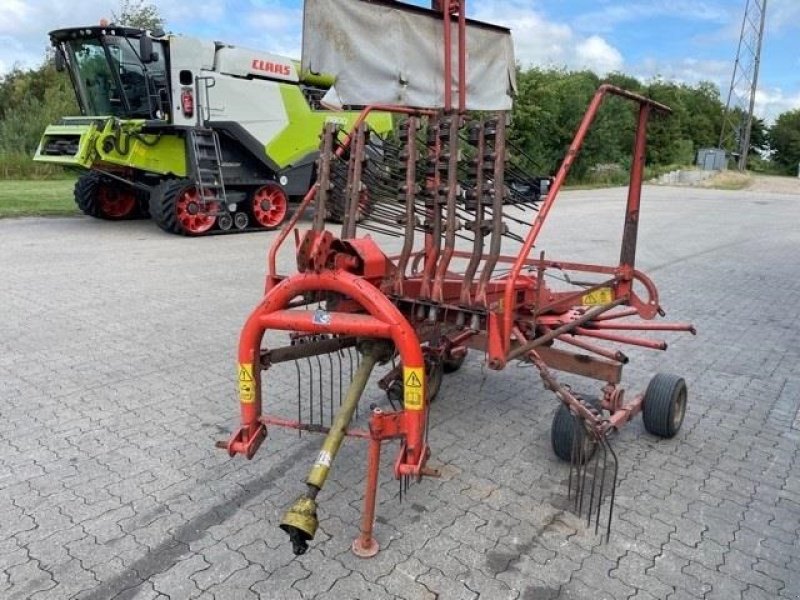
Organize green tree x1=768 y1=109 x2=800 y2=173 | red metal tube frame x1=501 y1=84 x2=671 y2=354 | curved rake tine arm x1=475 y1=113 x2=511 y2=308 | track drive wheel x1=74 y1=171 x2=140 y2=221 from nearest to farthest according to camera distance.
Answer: red metal tube frame x1=501 y1=84 x2=671 y2=354, curved rake tine arm x1=475 y1=113 x2=511 y2=308, track drive wheel x1=74 y1=171 x2=140 y2=221, green tree x1=768 y1=109 x2=800 y2=173

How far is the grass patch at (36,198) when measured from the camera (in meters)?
14.4

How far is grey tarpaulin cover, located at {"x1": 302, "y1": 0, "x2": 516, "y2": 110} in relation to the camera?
419cm

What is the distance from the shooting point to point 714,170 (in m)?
46.1

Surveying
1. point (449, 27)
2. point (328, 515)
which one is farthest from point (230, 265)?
point (328, 515)

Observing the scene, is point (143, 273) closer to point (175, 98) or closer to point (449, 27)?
point (175, 98)

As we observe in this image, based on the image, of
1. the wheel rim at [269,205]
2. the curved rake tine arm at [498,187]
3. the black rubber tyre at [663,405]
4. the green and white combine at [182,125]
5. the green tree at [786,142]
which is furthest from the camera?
the green tree at [786,142]

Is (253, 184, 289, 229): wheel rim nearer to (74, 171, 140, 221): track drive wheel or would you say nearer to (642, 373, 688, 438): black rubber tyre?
(74, 171, 140, 221): track drive wheel

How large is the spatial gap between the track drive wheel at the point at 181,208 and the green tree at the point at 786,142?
65030 millimetres

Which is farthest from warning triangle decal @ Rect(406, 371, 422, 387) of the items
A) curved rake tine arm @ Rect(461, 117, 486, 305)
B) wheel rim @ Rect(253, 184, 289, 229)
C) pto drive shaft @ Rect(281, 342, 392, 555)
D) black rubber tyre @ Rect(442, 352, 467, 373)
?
wheel rim @ Rect(253, 184, 289, 229)

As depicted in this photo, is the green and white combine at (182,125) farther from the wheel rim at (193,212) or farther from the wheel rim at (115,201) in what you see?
the wheel rim at (115,201)

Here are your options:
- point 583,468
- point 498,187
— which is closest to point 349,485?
point 583,468

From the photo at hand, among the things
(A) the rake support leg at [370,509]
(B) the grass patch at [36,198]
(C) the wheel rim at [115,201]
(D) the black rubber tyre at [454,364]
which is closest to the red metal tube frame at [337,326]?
(A) the rake support leg at [370,509]

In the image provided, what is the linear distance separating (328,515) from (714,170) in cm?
4893

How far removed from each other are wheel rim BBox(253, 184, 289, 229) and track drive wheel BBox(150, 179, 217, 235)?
105 cm
